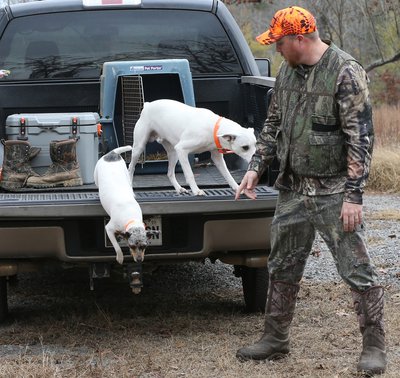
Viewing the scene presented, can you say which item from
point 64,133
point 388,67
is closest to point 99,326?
point 64,133

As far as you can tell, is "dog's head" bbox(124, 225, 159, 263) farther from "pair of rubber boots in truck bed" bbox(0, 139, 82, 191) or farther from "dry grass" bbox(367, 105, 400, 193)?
"dry grass" bbox(367, 105, 400, 193)

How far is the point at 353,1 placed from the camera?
Result: 70.4 feet

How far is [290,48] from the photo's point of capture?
166 inches

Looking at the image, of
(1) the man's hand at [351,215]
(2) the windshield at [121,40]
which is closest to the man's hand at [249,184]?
(1) the man's hand at [351,215]

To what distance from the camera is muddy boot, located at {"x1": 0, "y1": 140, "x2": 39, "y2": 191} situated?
506cm

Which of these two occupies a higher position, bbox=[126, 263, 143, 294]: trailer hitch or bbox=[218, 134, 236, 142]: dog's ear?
bbox=[218, 134, 236, 142]: dog's ear

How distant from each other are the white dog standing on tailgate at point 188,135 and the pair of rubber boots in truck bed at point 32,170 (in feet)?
1.52

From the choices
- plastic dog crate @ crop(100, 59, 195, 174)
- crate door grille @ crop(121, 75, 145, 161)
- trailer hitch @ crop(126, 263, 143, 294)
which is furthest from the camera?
crate door grille @ crop(121, 75, 145, 161)

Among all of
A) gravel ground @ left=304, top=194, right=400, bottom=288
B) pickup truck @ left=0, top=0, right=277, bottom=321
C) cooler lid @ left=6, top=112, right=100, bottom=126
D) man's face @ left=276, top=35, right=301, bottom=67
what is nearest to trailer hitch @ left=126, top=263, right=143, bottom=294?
pickup truck @ left=0, top=0, right=277, bottom=321

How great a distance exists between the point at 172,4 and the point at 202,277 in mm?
2173

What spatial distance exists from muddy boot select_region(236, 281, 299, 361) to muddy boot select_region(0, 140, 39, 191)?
156 centimetres

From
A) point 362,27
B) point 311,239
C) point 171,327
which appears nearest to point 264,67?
point 171,327

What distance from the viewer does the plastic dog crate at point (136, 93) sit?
5.82 meters

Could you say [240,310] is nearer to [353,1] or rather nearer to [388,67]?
[353,1]
